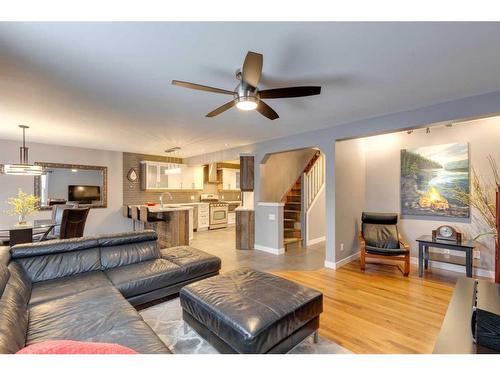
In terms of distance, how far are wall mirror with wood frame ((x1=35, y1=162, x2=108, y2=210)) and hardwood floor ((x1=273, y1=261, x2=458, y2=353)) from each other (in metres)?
5.37

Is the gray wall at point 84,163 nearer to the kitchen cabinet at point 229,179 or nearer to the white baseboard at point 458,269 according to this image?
the kitchen cabinet at point 229,179

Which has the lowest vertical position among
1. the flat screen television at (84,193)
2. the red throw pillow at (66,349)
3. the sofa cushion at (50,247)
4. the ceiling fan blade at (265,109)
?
the sofa cushion at (50,247)

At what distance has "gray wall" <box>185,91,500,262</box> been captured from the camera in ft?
8.59

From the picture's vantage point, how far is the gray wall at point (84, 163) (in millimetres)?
4953

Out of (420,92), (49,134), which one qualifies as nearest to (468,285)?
(420,92)

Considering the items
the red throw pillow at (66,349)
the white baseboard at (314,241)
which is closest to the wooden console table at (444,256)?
the white baseboard at (314,241)

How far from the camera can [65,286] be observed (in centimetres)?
210

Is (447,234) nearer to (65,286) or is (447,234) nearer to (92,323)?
(92,323)

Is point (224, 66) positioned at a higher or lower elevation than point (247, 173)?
higher

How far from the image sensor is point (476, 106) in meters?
2.60

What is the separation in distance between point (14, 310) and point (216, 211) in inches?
250

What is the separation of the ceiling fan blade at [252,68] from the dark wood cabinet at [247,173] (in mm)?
3473

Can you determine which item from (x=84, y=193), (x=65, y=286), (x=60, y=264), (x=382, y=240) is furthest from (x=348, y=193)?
(x=84, y=193)

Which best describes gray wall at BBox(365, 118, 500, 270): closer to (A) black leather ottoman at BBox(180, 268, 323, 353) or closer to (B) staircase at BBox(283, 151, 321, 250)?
(B) staircase at BBox(283, 151, 321, 250)
